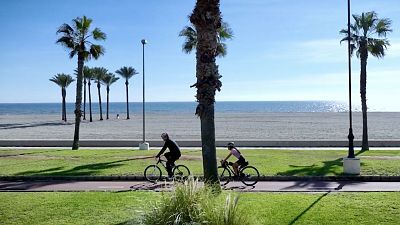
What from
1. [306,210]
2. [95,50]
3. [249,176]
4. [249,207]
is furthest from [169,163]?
[95,50]

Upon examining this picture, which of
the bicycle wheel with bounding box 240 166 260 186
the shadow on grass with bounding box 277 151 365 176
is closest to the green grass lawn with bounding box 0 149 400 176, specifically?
the shadow on grass with bounding box 277 151 365 176

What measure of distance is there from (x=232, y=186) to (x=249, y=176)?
69 centimetres

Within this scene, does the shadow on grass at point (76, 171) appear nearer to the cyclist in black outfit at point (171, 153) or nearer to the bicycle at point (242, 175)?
the cyclist in black outfit at point (171, 153)

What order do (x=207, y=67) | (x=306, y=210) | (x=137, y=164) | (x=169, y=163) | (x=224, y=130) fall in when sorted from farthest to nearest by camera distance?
(x=224, y=130) → (x=137, y=164) → (x=169, y=163) → (x=207, y=67) → (x=306, y=210)

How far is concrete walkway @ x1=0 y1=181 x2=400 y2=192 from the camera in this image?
14.1 metres

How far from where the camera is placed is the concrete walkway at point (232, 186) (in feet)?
46.4

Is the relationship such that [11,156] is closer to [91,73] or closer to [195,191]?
[195,191]

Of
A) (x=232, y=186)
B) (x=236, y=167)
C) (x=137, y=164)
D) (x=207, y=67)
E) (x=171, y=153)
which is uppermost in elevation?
(x=207, y=67)

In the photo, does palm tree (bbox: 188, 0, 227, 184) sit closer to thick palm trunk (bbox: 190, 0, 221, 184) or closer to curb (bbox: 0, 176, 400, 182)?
thick palm trunk (bbox: 190, 0, 221, 184)

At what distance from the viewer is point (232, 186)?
48.2 ft

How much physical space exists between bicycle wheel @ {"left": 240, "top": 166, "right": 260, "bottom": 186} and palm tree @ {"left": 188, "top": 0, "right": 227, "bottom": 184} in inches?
148

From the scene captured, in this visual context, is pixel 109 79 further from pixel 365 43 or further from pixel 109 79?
pixel 365 43

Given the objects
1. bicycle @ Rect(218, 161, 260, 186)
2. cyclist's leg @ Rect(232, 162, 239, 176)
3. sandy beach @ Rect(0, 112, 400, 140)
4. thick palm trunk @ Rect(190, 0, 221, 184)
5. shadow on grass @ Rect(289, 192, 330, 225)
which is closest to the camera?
shadow on grass @ Rect(289, 192, 330, 225)

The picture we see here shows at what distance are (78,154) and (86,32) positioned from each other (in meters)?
8.20
